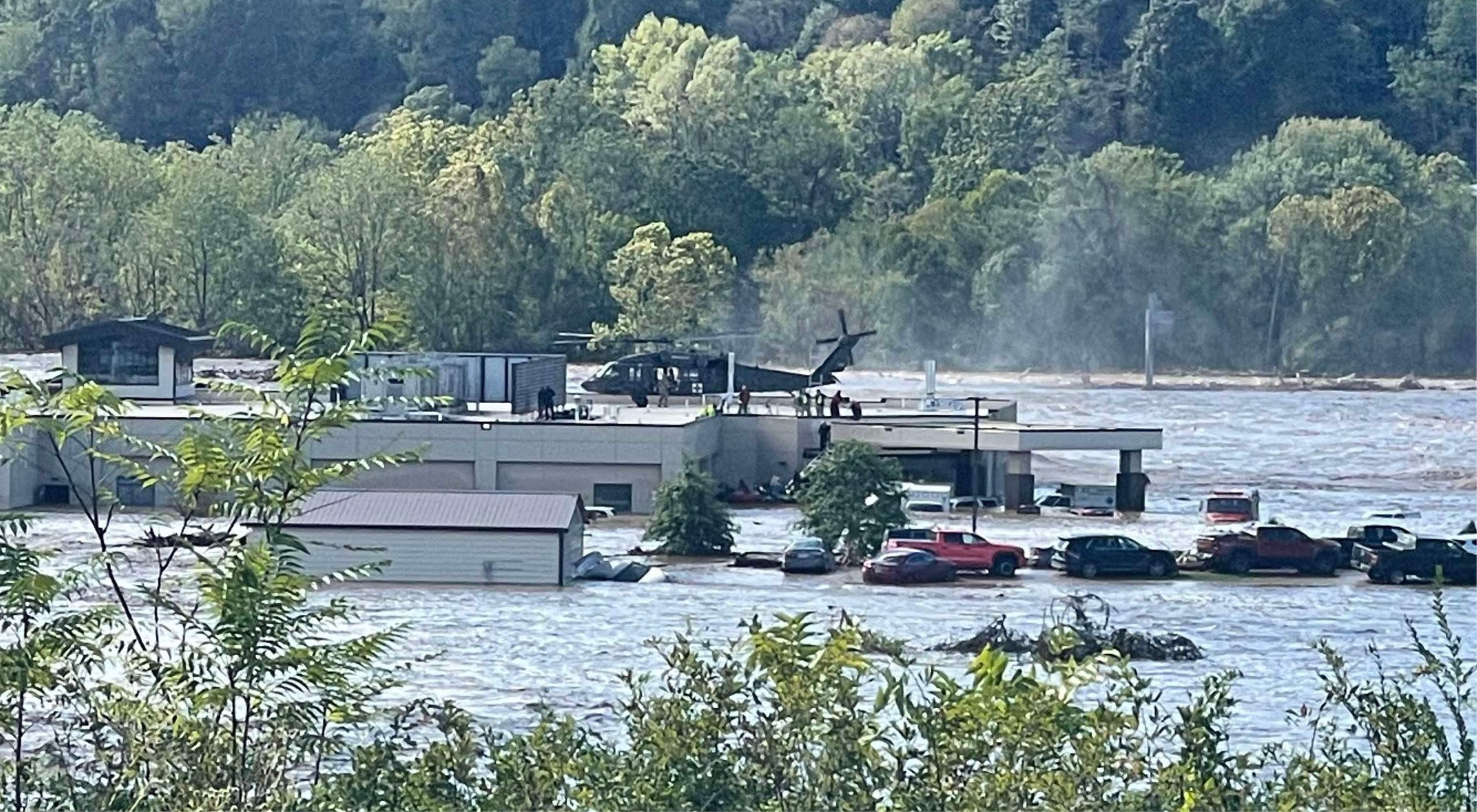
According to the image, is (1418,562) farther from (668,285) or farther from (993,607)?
(668,285)

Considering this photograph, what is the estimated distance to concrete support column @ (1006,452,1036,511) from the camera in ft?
70.0

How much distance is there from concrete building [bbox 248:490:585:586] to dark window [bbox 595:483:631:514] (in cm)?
460

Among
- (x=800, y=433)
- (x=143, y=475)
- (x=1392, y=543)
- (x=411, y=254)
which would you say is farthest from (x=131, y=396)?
(x=143, y=475)

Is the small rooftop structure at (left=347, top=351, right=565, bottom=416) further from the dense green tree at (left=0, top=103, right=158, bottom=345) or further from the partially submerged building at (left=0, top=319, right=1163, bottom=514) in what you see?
the dense green tree at (left=0, top=103, right=158, bottom=345)

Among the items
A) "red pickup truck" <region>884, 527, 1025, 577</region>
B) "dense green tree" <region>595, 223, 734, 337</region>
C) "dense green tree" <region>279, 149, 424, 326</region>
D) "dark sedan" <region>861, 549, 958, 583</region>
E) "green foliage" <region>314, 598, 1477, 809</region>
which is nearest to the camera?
"green foliage" <region>314, 598, 1477, 809</region>

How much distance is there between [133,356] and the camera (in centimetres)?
2383

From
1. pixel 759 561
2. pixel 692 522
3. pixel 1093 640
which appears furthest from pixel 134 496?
pixel 1093 640

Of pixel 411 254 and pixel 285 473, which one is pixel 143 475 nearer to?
pixel 285 473

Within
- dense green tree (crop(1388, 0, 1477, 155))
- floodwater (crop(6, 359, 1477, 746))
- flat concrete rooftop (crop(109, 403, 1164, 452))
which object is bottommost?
floodwater (crop(6, 359, 1477, 746))

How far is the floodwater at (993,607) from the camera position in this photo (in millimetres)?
11766

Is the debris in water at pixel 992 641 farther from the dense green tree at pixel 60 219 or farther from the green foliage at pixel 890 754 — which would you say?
the dense green tree at pixel 60 219

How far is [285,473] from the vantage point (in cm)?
514

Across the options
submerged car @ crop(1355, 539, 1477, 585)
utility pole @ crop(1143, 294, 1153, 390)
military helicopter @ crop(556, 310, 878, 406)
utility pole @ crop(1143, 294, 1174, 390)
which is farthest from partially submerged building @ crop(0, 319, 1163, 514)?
utility pole @ crop(1143, 294, 1174, 390)

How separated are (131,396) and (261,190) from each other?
70.2 ft
